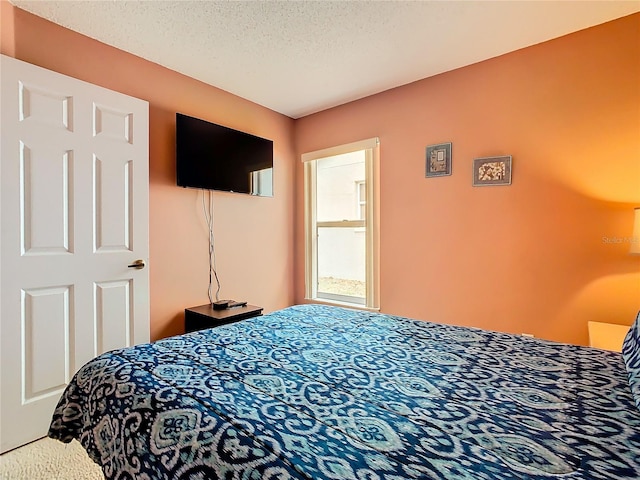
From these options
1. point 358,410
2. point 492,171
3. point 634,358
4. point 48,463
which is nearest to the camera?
point 358,410

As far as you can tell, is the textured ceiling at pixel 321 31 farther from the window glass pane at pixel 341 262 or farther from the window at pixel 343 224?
the window glass pane at pixel 341 262

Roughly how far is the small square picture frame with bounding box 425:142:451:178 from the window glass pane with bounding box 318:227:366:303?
899 millimetres

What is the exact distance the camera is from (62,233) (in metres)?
1.97

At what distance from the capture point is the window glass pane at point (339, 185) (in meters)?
3.33

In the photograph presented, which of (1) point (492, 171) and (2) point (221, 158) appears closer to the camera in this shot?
(1) point (492, 171)

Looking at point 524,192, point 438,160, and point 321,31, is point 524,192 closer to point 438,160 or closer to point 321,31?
point 438,160

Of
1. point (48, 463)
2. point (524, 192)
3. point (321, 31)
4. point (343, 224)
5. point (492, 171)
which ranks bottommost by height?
point (48, 463)

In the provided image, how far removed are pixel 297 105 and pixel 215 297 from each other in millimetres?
2070

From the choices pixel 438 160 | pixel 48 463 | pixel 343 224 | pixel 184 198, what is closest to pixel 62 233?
pixel 184 198

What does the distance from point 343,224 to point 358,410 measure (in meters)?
2.64

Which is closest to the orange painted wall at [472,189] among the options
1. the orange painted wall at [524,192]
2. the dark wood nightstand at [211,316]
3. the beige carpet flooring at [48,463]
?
the orange painted wall at [524,192]

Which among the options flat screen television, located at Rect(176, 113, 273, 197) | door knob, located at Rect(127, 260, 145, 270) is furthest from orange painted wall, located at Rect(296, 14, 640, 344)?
door knob, located at Rect(127, 260, 145, 270)

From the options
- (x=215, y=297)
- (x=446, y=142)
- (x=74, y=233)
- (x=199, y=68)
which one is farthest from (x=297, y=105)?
(x=74, y=233)

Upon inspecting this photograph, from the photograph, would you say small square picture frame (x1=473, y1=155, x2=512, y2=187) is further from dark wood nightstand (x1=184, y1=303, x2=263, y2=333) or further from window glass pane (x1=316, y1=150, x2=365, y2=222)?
dark wood nightstand (x1=184, y1=303, x2=263, y2=333)
